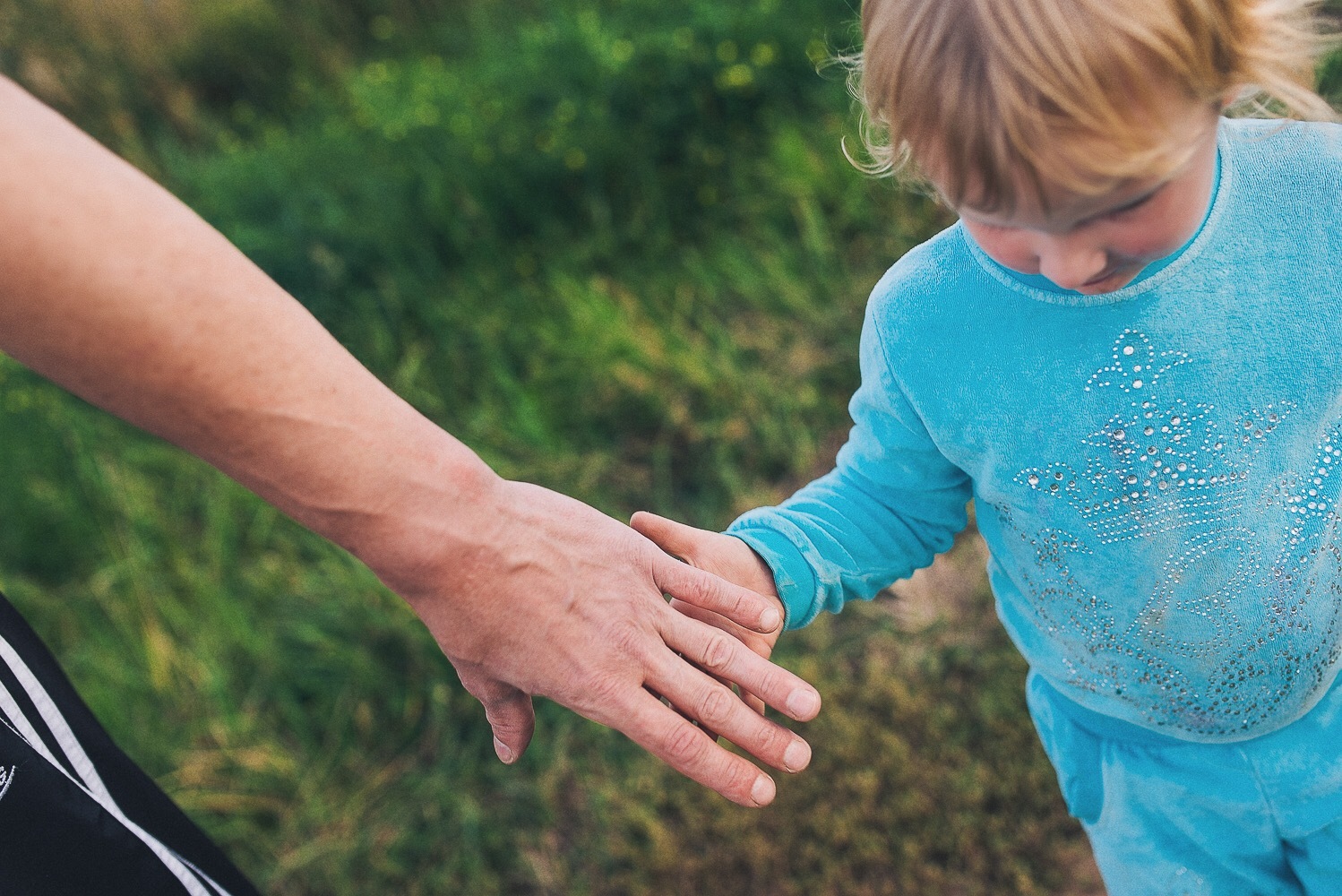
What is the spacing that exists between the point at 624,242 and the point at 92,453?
75.3 inches

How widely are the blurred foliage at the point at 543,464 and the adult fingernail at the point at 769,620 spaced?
1.16 meters

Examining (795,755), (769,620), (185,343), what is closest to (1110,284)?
(769,620)

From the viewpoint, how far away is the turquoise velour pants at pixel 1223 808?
1.35 m

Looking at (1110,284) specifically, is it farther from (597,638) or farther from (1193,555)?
(597,638)

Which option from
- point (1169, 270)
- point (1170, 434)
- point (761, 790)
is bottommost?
point (761, 790)

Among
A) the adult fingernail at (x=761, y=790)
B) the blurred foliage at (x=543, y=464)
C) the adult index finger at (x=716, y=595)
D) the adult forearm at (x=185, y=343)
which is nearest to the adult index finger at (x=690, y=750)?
the adult fingernail at (x=761, y=790)

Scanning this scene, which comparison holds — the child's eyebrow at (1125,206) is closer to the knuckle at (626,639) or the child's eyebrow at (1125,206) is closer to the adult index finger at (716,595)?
the adult index finger at (716,595)

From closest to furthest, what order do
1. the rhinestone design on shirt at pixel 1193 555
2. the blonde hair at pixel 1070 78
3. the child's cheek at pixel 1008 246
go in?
the blonde hair at pixel 1070 78
the child's cheek at pixel 1008 246
the rhinestone design on shirt at pixel 1193 555

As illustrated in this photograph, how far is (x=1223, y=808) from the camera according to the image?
1363mm

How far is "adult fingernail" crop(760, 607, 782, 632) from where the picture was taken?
4.48 feet

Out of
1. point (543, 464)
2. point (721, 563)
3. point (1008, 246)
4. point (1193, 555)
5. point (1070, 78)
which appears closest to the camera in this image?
point (1070, 78)

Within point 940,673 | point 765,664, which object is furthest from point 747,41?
point 765,664

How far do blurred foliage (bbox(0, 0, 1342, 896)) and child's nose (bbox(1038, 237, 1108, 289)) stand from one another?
5.01 ft

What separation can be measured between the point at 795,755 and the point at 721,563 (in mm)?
283
